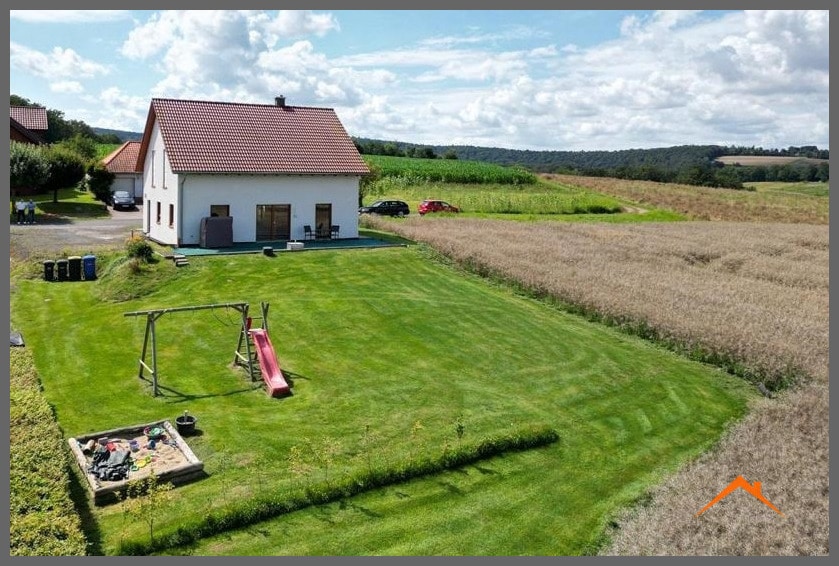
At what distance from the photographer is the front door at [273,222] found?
32.0m

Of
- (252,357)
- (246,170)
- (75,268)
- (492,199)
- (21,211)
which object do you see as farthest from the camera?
(492,199)

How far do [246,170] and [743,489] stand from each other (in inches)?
922

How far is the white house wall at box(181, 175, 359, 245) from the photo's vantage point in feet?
98.6

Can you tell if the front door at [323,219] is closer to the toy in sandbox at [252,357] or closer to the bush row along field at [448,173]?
the toy in sandbox at [252,357]

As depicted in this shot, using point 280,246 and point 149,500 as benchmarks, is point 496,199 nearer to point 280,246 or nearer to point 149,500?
point 280,246

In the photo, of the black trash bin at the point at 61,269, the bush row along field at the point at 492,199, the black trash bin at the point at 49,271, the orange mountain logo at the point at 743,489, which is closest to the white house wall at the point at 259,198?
the black trash bin at the point at 61,269

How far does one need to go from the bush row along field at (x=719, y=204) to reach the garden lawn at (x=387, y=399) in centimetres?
4617

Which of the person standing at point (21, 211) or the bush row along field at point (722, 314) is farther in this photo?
the person standing at point (21, 211)

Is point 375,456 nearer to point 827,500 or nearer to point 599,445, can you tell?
point 599,445

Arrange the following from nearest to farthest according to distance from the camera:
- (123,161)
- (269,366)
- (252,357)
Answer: (269,366) → (252,357) → (123,161)

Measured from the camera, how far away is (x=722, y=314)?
2364 cm

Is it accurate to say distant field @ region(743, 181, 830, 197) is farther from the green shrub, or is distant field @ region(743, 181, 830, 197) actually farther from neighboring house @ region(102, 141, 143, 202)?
the green shrub

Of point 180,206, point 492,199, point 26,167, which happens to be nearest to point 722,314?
point 180,206


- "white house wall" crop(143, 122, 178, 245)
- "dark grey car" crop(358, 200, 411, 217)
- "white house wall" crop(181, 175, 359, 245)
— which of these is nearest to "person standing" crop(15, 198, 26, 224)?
"white house wall" crop(143, 122, 178, 245)
